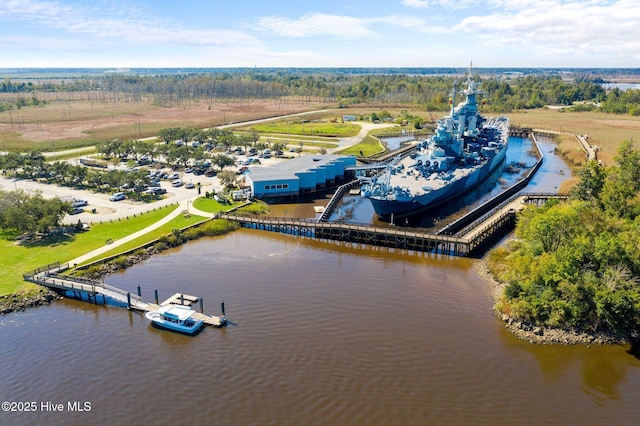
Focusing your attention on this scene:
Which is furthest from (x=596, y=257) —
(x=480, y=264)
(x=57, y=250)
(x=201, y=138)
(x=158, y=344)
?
(x=201, y=138)

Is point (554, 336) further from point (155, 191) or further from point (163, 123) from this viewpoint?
point (163, 123)

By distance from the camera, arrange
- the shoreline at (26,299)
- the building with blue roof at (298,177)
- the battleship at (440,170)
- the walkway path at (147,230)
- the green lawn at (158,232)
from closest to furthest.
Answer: the shoreline at (26,299) < the walkway path at (147,230) < the green lawn at (158,232) < the battleship at (440,170) < the building with blue roof at (298,177)

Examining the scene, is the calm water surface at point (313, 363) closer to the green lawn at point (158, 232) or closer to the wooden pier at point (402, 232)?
the green lawn at point (158, 232)

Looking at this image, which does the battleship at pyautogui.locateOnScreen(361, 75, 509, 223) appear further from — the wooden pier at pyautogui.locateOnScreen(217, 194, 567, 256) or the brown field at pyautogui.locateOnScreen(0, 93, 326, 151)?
the brown field at pyautogui.locateOnScreen(0, 93, 326, 151)

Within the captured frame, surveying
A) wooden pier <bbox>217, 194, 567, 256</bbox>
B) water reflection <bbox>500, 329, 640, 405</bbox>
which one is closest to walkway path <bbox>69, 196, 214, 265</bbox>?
wooden pier <bbox>217, 194, 567, 256</bbox>

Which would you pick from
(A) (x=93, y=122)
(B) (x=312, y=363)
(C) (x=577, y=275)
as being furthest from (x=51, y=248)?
(A) (x=93, y=122)

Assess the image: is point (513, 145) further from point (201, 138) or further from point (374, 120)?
point (201, 138)

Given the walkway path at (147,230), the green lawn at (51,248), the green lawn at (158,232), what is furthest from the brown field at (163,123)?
the green lawn at (158,232)
